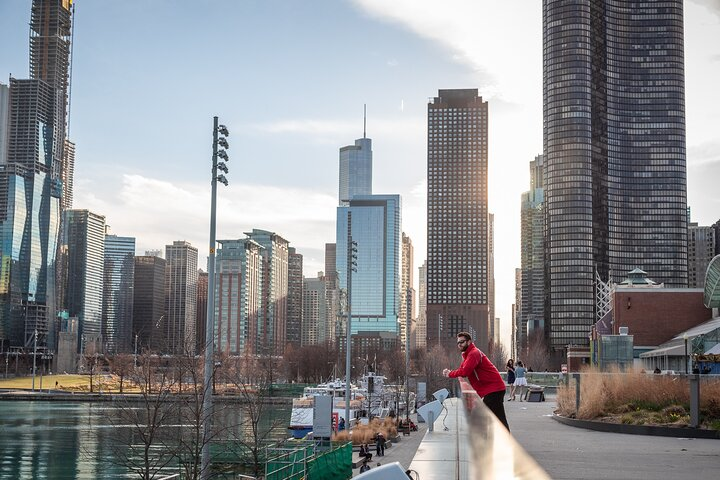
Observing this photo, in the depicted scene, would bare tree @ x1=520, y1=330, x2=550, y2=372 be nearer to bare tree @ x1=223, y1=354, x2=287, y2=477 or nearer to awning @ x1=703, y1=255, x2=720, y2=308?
bare tree @ x1=223, y1=354, x2=287, y2=477

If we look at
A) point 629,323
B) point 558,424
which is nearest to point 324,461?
point 558,424

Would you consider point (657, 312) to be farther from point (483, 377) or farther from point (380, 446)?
point (483, 377)

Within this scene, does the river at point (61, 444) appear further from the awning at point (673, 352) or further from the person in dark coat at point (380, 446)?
the awning at point (673, 352)

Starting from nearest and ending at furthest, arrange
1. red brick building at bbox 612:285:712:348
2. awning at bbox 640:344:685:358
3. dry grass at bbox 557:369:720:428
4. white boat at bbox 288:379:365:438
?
1. dry grass at bbox 557:369:720:428
2. awning at bbox 640:344:685:358
3. white boat at bbox 288:379:365:438
4. red brick building at bbox 612:285:712:348

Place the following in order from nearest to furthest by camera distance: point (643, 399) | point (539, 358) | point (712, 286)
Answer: point (643, 399) → point (712, 286) → point (539, 358)

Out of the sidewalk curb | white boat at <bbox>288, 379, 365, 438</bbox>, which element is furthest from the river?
the sidewalk curb

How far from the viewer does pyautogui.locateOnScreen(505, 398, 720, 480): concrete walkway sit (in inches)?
599

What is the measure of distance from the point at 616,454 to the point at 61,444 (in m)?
57.7

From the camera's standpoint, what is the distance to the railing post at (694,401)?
23.4m

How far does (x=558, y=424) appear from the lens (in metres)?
28.2

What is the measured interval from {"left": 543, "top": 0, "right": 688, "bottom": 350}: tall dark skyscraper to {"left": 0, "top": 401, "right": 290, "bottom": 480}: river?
84307mm

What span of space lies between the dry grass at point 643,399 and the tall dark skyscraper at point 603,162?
14550 cm

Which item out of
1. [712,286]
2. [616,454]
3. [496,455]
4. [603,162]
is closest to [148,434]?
[616,454]

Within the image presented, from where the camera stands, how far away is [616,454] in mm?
18453
